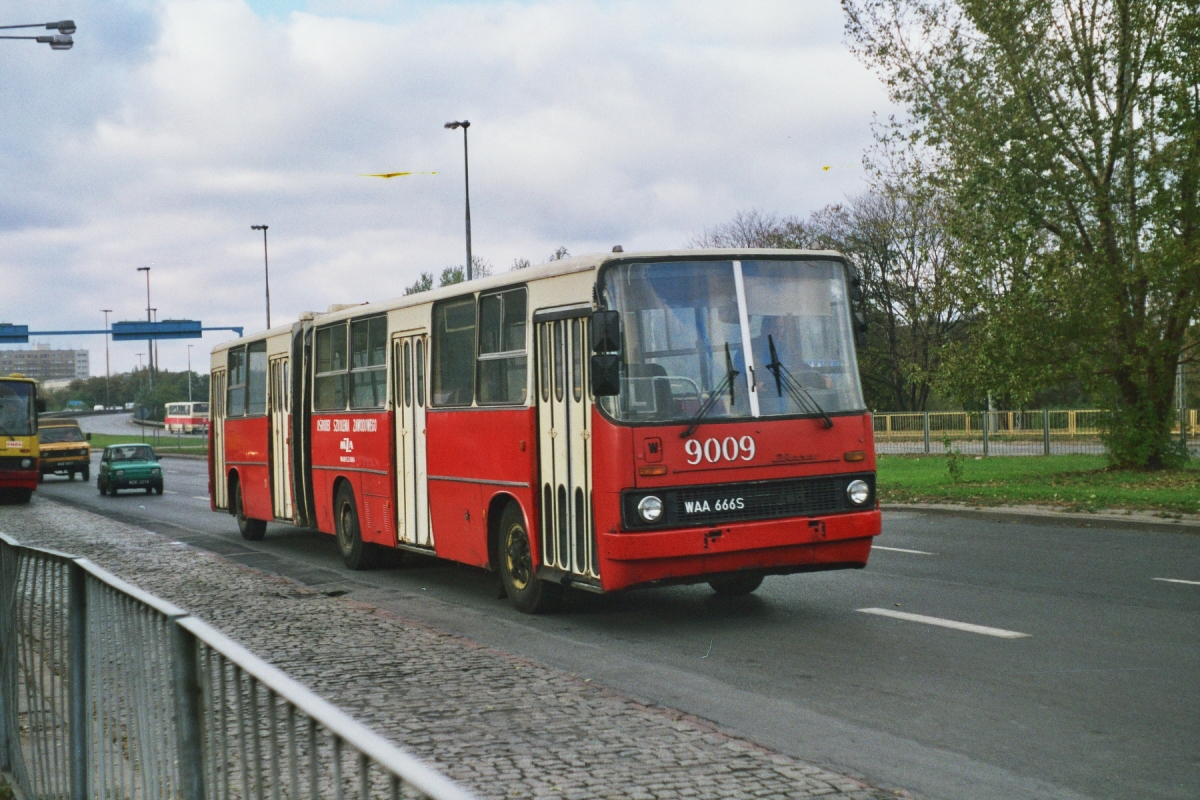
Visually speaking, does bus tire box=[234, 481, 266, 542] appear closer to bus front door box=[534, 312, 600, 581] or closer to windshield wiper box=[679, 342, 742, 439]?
bus front door box=[534, 312, 600, 581]

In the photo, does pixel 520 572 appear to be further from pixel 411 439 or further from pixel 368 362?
pixel 368 362

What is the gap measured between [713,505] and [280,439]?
9556mm

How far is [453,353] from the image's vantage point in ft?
40.6

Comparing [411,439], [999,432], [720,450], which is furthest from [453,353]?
[999,432]

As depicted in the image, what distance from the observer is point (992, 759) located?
594 centimetres

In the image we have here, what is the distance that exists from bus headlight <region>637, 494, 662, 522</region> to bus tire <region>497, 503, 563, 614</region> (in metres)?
1.44

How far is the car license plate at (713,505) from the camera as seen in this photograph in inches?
379

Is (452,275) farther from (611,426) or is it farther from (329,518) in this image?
(611,426)

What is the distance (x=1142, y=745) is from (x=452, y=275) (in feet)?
235

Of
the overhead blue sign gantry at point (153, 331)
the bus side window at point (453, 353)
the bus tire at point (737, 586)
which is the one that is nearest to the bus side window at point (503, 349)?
the bus side window at point (453, 353)

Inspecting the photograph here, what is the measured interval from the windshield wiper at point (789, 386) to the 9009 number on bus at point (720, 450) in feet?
1.77

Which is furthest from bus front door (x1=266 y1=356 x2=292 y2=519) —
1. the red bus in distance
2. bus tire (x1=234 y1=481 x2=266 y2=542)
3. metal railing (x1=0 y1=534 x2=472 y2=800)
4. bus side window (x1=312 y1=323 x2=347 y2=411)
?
the red bus in distance

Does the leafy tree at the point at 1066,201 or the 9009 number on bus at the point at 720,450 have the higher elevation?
the leafy tree at the point at 1066,201

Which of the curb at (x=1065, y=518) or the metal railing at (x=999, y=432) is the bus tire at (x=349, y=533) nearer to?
the curb at (x=1065, y=518)
